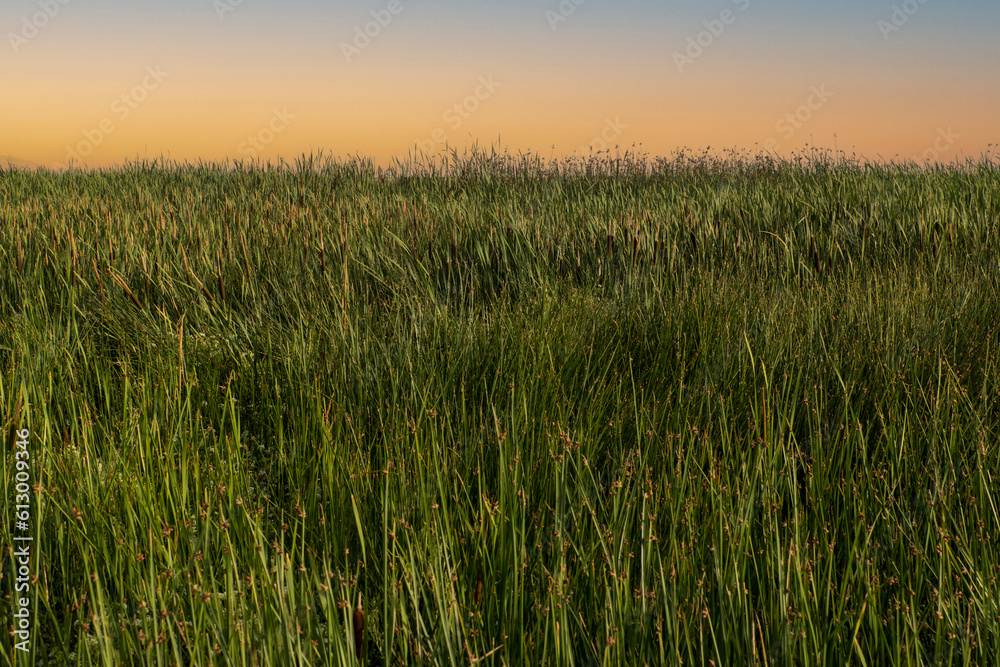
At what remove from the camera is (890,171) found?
9.08 meters

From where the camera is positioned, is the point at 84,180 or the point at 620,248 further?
the point at 84,180

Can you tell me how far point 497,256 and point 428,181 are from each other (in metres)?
5.09

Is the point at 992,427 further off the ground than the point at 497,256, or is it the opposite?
the point at 497,256

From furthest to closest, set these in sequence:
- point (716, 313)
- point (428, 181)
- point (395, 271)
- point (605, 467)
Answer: point (428, 181)
point (395, 271)
point (716, 313)
point (605, 467)

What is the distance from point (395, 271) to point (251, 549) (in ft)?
7.63

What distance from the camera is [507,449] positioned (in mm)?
1833

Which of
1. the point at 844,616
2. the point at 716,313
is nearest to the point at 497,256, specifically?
the point at 716,313

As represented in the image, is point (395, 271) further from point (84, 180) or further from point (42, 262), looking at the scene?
point (84, 180)

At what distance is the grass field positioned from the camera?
1368 mm

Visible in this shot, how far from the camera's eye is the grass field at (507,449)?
137cm

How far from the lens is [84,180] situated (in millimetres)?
9508

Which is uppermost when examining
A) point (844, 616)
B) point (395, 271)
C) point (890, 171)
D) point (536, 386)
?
point (890, 171)

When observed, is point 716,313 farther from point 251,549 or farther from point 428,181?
point 428,181

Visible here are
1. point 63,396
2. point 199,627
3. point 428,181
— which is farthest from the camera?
point 428,181
